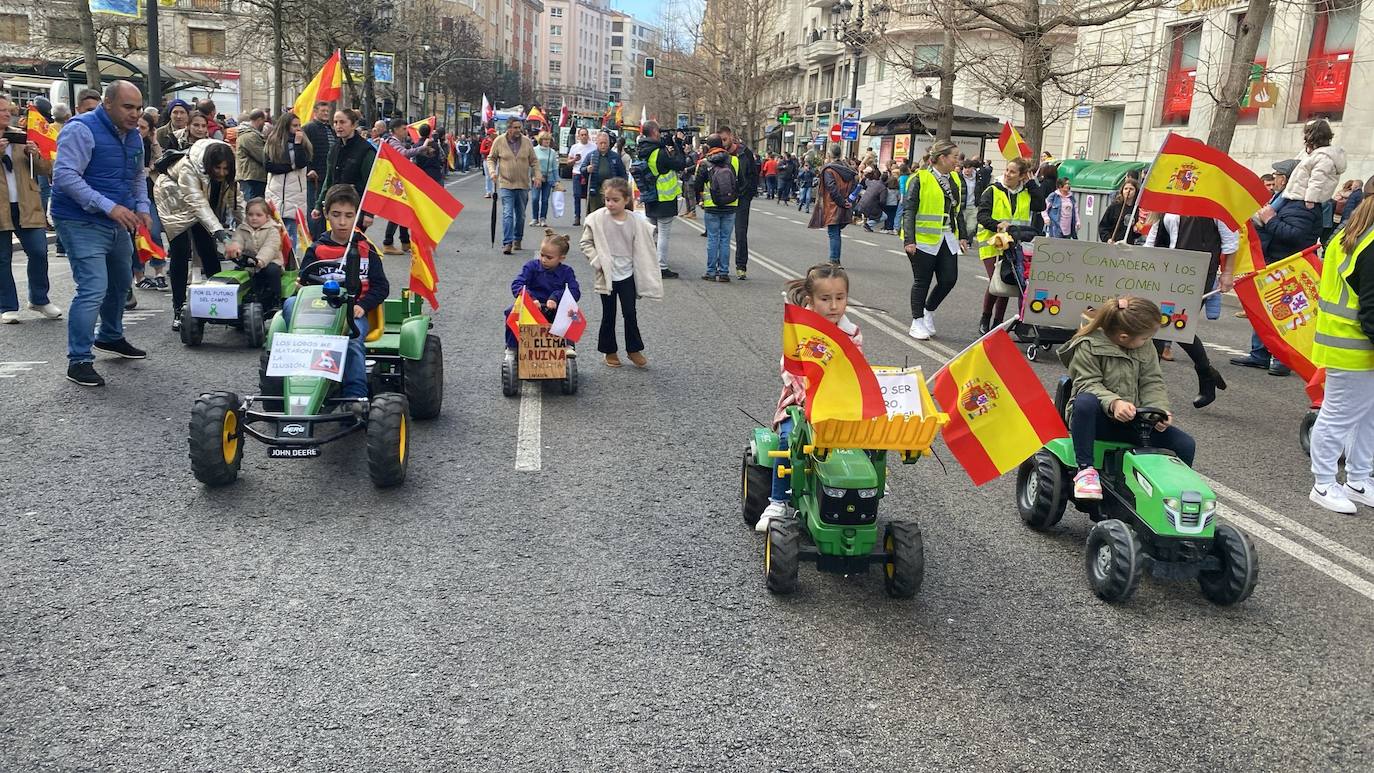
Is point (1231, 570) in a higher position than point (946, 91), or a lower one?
lower

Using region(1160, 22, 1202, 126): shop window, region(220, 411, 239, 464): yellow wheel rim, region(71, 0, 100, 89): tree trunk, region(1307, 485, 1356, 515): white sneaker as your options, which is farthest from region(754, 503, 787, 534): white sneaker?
region(1160, 22, 1202, 126): shop window

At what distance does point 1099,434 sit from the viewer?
5.30m

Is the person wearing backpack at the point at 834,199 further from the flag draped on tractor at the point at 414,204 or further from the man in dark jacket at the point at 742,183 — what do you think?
the flag draped on tractor at the point at 414,204

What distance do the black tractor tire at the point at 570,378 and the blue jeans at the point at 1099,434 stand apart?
383cm

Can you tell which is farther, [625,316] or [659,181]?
[659,181]

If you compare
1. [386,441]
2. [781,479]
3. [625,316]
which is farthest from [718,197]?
[781,479]

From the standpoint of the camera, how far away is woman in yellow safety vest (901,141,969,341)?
10.9 metres

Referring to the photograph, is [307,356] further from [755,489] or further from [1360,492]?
[1360,492]

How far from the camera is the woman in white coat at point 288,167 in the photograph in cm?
1156

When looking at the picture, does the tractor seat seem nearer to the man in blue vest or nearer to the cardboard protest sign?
the man in blue vest

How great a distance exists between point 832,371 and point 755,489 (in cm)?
114

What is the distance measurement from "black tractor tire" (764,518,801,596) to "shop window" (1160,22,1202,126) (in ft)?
99.0

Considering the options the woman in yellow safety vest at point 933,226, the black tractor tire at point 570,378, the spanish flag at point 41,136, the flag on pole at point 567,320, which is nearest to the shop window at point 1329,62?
the woman in yellow safety vest at point 933,226

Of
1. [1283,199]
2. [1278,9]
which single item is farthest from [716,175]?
[1278,9]
